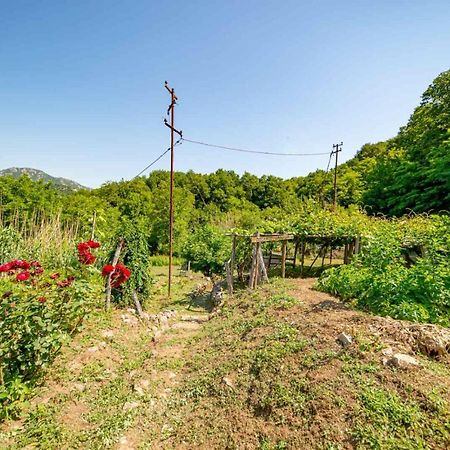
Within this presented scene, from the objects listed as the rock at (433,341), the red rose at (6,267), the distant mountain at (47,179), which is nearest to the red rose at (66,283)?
the red rose at (6,267)

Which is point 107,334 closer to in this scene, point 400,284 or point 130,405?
point 130,405

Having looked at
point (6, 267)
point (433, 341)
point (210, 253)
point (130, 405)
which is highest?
point (6, 267)

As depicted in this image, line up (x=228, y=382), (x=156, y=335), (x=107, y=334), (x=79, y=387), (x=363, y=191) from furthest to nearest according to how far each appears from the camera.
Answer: (x=363, y=191), (x=156, y=335), (x=107, y=334), (x=79, y=387), (x=228, y=382)

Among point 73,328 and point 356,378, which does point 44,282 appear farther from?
point 356,378

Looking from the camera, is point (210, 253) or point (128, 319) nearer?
point (128, 319)

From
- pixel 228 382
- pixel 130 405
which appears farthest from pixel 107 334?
pixel 228 382

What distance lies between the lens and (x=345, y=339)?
341 cm

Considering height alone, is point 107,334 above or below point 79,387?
above

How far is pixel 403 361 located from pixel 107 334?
15.6ft

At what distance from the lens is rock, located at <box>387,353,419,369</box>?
2.83 metres

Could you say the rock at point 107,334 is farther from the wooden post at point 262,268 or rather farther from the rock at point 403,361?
the rock at point 403,361

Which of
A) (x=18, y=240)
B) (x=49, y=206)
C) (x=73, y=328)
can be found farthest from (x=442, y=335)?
(x=49, y=206)

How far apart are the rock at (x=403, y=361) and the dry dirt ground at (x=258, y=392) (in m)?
0.04

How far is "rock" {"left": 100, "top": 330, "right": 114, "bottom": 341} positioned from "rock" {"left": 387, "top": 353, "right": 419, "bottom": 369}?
449 cm
